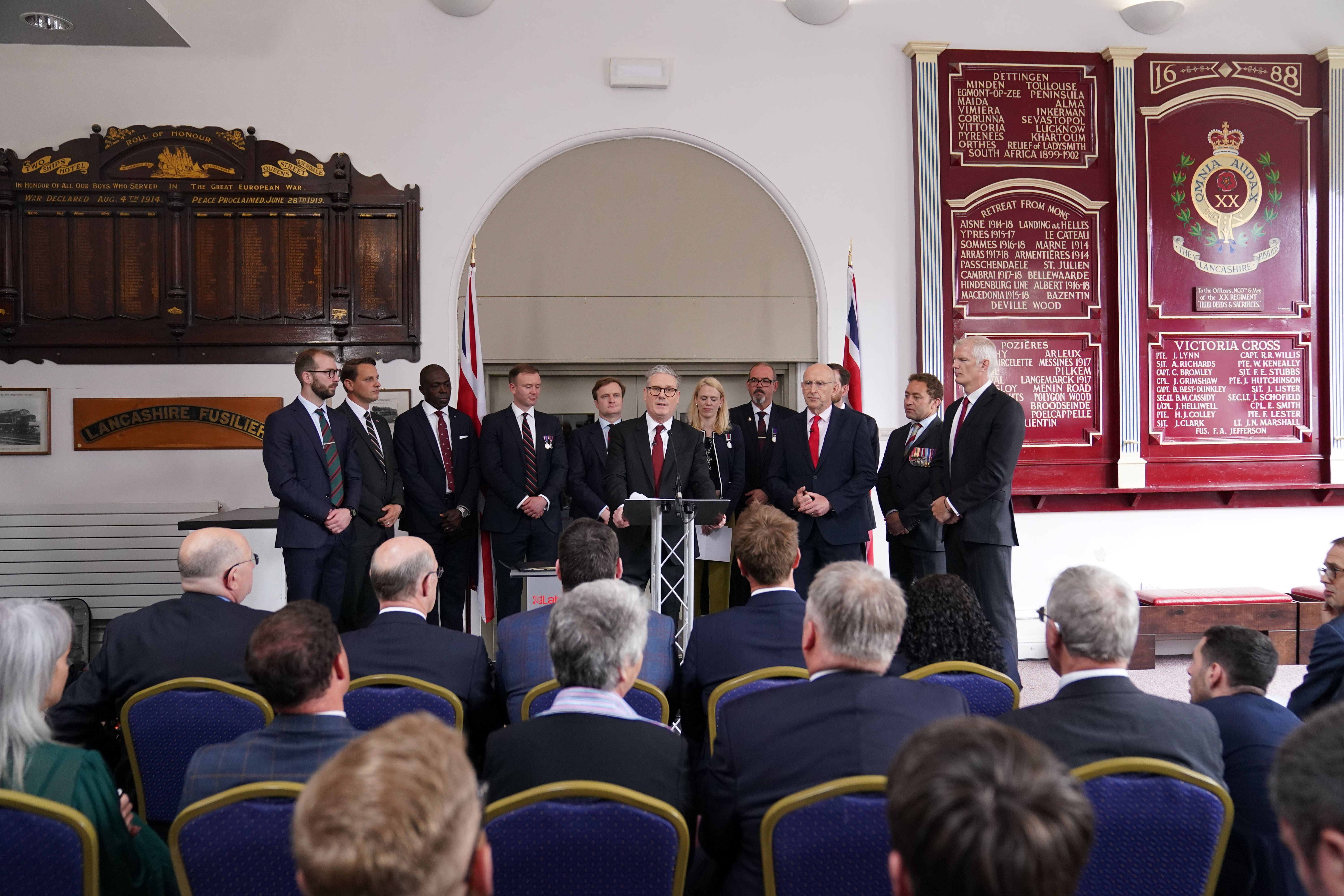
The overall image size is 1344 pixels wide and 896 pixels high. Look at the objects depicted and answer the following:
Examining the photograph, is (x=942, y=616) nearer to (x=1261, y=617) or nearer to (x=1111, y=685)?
(x=1111, y=685)

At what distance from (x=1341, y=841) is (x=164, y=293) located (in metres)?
6.20

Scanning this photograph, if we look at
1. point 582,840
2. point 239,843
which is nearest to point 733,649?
point 582,840

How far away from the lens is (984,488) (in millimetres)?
4133

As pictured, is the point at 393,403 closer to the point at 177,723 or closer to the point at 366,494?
the point at 366,494

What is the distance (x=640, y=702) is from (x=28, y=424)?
5.24 m

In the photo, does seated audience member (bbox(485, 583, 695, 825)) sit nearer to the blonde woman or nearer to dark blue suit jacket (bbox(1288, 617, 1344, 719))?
dark blue suit jacket (bbox(1288, 617, 1344, 719))

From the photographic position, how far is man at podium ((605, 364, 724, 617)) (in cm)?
463

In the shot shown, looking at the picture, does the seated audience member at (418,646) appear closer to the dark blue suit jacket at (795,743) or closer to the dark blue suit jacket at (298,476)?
the dark blue suit jacket at (795,743)

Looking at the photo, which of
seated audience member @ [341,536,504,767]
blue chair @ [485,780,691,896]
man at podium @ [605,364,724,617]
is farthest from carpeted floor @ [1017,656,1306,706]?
blue chair @ [485,780,691,896]

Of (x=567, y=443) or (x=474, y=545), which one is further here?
(x=567, y=443)

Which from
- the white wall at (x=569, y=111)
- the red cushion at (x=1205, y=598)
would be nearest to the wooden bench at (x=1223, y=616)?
the red cushion at (x=1205, y=598)

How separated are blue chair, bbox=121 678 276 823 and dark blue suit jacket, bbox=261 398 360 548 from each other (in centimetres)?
234

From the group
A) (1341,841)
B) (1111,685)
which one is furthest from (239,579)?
(1341,841)

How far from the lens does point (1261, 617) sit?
18.1ft
